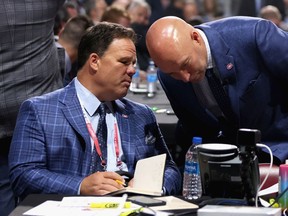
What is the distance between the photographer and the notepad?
3580mm

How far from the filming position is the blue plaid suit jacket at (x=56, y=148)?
3.90 metres

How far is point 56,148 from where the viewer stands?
13.1ft

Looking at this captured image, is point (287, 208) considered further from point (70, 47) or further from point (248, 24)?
point (70, 47)

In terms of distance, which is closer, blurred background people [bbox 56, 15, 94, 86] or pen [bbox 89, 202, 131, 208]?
pen [bbox 89, 202, 131, 208]

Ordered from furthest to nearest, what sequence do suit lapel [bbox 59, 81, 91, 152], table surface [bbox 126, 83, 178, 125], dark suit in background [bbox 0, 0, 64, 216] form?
table surface [bbox 126, 83, 178, 125] → dark suit in background [bbox 0, 0, 64, 216] → suit lapel [bbox 59, 81, 91, 152]

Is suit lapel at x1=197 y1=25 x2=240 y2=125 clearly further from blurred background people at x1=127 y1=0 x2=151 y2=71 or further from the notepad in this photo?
blurred background people at x1=127 y1=0 x2=151 y2=71

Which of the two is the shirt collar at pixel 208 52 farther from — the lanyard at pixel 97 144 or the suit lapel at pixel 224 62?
the lanyard at pixel 97 144

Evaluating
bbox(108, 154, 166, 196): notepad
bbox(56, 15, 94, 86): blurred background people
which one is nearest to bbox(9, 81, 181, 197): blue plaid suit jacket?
bbox(108, 154, 166, 196): notepad

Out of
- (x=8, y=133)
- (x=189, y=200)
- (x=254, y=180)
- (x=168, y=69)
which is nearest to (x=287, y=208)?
(x=254, y=180)

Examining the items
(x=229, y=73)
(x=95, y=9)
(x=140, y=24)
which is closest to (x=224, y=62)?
(x=229, y=73)

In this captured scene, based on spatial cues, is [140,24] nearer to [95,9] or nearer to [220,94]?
[95,9]

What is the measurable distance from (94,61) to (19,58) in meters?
0.75

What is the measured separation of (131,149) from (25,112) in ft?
1.79

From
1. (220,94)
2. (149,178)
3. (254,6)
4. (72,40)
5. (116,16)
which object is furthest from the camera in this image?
(254,6)
